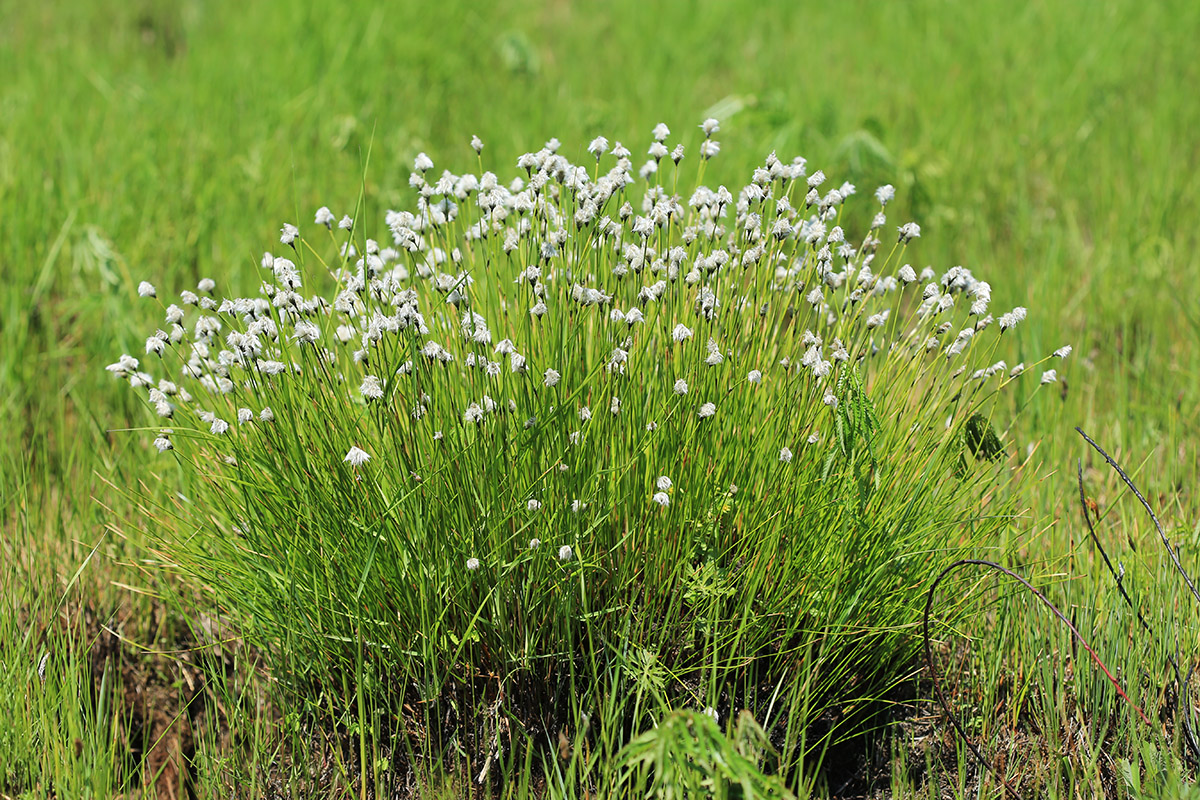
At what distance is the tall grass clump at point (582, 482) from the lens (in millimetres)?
1912

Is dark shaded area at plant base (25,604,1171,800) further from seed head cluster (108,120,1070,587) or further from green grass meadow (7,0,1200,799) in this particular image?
seed head cluster (108,120,1070,587)

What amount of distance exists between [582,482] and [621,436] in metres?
0.12

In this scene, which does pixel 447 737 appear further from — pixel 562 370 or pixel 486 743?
pixel 562 370

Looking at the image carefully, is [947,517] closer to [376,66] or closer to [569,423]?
[569,423]

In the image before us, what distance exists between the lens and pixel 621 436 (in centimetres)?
199

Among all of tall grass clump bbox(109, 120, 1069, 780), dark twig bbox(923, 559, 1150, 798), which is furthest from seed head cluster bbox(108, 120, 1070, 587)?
dark twig bbox(923, 559, 1150, 798)

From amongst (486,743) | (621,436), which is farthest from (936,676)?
(486,743)

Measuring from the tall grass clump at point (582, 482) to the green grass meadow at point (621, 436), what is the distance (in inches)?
0.9

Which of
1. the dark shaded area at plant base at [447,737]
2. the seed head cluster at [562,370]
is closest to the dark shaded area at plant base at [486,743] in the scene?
the dark shaded area at plant base at [447,737]

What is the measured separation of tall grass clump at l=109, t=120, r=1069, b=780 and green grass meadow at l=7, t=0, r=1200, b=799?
24mm

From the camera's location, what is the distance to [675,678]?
6.72 ft

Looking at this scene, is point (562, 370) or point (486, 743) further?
point (486, 743)

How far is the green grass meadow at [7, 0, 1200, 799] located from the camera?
198 centimetres

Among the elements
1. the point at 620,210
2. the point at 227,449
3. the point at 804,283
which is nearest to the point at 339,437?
the point at 227,449
